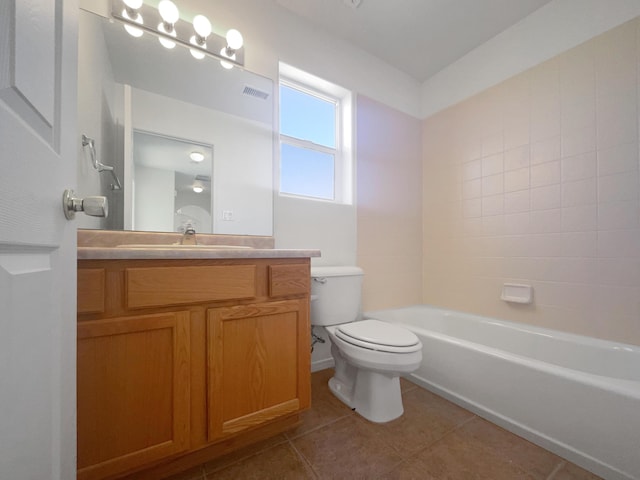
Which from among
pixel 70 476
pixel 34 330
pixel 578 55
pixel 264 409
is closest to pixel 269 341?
pixel 264 409

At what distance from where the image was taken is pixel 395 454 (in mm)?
1092

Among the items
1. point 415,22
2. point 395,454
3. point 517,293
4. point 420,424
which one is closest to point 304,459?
point 395,454

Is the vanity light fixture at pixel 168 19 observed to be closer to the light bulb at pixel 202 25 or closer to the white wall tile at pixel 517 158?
the light bulb at pixel 202 25

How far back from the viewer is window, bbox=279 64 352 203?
73.5 inches

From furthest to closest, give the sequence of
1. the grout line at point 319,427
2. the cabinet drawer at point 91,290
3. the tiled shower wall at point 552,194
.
A: the tiled shower wall at point 552,194 < the grout line at point 319,427 < the cabinet drawer at point 91,290

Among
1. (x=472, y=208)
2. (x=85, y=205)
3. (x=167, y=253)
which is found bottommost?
(x=167, y=253)

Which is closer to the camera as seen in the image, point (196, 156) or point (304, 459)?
point (304, 459)

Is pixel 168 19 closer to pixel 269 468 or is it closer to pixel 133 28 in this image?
pixel 133 28

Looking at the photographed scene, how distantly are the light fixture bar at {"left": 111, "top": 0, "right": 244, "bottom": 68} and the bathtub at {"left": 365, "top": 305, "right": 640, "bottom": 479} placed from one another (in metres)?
2.03

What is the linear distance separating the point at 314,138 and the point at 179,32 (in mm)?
995

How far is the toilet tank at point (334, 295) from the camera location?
62.2 inches

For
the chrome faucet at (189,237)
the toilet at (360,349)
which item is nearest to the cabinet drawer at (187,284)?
the chrome faucet at (189,237)

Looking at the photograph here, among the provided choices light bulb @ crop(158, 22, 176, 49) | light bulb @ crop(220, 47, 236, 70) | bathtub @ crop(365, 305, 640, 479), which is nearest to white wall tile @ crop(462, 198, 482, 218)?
bathtub @ crop(365, 305, 640, 479)

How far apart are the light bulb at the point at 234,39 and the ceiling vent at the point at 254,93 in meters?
0.21
